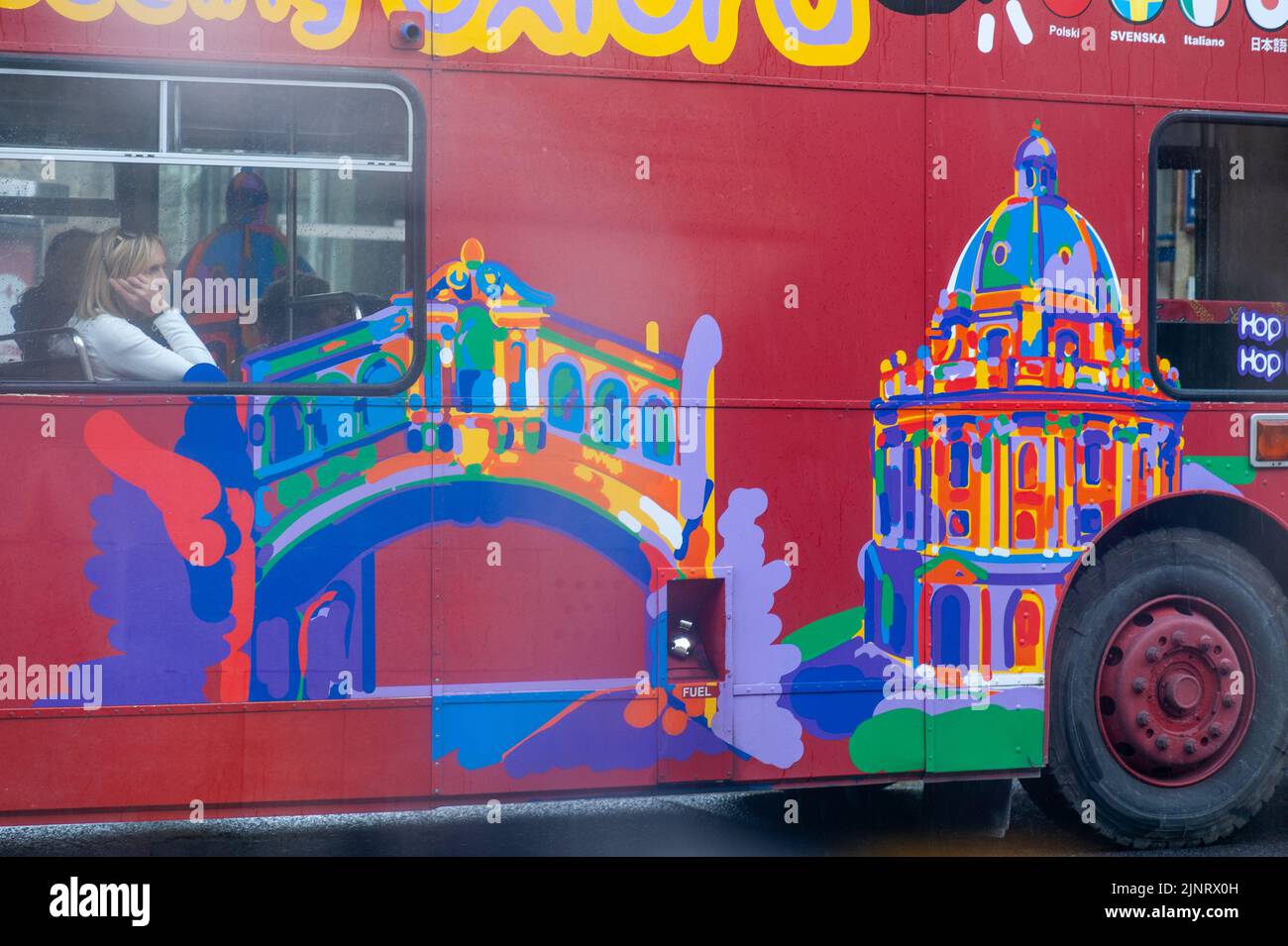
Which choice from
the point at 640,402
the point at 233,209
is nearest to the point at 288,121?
the point at 233,209

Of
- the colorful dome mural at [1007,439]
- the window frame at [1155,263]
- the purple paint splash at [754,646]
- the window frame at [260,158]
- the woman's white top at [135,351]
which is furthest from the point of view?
the window frame at [1155,263]

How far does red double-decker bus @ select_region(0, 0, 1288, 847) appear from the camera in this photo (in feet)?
15.5

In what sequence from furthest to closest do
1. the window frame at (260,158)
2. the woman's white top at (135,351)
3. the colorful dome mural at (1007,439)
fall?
1. the colorful dome mural at (1007,439)
2. the woman's white top at (135,351)
3. the window frame at (260,158)

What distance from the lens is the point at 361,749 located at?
4.88m

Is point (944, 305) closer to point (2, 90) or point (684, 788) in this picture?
point (684, 788)

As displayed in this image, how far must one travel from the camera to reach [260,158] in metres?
4.77

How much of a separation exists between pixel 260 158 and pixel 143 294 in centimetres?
57

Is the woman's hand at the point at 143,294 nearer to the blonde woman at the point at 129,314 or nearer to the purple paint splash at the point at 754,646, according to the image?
the blonde woman at the point at 129,314

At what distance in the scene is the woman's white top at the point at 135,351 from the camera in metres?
4.77

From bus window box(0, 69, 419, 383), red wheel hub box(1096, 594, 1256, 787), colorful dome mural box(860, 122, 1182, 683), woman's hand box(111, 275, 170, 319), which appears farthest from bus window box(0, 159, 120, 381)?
red wheel hub box(1096, 594, 1256, 787)

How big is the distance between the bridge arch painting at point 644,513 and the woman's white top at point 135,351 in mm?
158

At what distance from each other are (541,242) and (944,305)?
4.82ft

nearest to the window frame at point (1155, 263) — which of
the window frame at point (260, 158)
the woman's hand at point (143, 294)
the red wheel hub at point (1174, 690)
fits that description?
the red wheel hub at point (1174, 690)

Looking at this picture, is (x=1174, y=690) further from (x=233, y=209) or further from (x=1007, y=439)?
(x=233, y=209)
